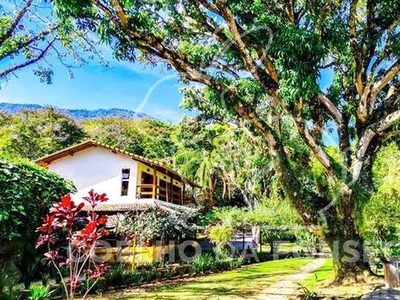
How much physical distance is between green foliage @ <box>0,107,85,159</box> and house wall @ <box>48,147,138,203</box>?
11068 millimetres

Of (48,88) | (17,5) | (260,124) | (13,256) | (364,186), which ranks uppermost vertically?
(17,5)

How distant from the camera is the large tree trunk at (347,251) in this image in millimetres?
11555

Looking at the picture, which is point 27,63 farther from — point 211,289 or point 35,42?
point 211,289

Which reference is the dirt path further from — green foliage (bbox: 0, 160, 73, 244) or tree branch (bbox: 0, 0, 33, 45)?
tree branch (bbox: 0, 0, 33, 45)

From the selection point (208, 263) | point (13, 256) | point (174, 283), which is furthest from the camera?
point (208, 263)

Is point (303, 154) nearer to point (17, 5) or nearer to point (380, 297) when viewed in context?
point (380, 297)

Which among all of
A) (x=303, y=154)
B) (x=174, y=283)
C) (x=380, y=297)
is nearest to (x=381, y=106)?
(x=303, y=154)

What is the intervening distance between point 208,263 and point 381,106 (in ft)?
34.3

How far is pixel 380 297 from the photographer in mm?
8047

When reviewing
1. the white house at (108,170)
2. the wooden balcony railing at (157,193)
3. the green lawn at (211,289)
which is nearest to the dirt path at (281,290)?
the green lawn at (211,289)

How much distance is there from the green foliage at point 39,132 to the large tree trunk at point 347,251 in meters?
31.1

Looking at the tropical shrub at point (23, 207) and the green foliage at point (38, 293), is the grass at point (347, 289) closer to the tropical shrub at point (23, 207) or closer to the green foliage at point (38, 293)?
the green foliage at point (38, 293)

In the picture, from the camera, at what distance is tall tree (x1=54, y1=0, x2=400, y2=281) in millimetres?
8750

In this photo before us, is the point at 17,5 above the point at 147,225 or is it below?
above
